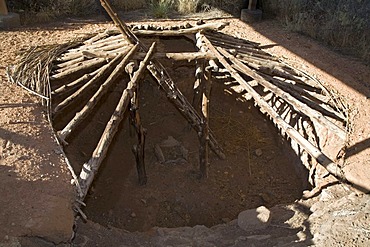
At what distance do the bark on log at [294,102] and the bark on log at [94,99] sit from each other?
1552mm

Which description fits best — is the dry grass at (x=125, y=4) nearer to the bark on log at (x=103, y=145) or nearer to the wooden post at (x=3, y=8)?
the wooden post at (x=3, y=8)

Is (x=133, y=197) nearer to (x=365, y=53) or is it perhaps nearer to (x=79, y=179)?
(x=79, y=179)

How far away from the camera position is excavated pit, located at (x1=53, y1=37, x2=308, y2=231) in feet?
19.7

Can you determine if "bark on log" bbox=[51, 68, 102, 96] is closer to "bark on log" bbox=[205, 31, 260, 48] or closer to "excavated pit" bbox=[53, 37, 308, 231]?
"excavated pit" bbox=[53, 37, 308, 231]

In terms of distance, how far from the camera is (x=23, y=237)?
10.7ft

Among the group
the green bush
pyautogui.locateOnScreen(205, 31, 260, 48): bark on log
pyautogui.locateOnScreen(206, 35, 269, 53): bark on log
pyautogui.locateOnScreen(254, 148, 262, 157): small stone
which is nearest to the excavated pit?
pyautogui.locateOnScreen(254, 148, 262, 157): small stone

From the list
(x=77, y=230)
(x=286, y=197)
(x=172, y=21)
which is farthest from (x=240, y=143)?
(x=77, y=230)

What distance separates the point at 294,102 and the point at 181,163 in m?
2.23

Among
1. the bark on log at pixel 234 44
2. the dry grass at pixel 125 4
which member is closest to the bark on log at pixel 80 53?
the bark on log at pixel 234 44

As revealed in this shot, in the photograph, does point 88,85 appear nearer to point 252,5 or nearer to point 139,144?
point 139,144

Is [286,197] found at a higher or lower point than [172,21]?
lower

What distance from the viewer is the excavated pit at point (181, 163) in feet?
19.7

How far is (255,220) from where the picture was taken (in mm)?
4336

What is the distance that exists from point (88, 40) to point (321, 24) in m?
4.85
